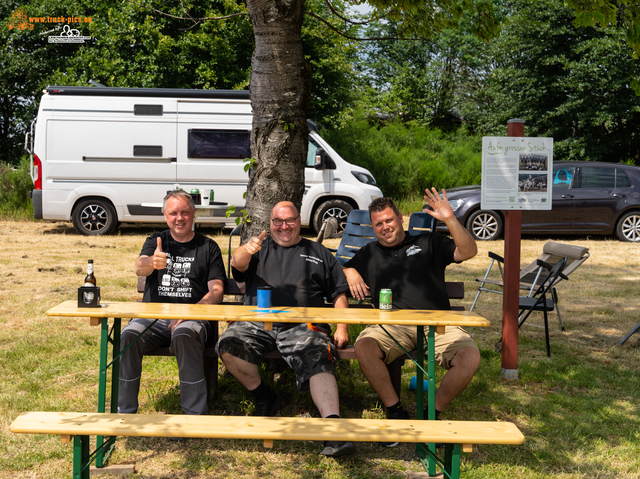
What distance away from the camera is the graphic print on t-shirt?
12.7ft

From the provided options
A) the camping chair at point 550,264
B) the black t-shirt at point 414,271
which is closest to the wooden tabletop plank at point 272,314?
the black t-shirt at point 414,271

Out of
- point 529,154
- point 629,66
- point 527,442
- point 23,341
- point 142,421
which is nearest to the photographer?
point 142,421

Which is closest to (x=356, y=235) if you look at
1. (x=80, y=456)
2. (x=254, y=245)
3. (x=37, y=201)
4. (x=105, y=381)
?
(x=254, y=245)

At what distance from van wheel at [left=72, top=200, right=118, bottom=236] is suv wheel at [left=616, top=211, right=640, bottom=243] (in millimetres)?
9517

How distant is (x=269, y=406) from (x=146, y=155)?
8461 millimetres

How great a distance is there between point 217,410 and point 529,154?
286 cm

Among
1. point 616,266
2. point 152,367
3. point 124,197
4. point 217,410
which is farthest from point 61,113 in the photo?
point 616,266

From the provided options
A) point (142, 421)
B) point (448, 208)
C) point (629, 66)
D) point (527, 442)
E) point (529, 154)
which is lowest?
point (527, 442)

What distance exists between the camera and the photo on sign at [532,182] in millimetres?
4516

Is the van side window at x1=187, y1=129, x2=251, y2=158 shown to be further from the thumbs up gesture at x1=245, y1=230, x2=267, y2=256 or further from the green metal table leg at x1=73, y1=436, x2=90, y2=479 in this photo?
the green metal table leg at x1=73, y1=436, x2=90, y2=479

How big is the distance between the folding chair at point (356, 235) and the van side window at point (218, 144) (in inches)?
195

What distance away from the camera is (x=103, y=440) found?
128 inches

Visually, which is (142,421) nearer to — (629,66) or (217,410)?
(217,410)

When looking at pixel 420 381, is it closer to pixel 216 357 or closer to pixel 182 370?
pixel 216 357
